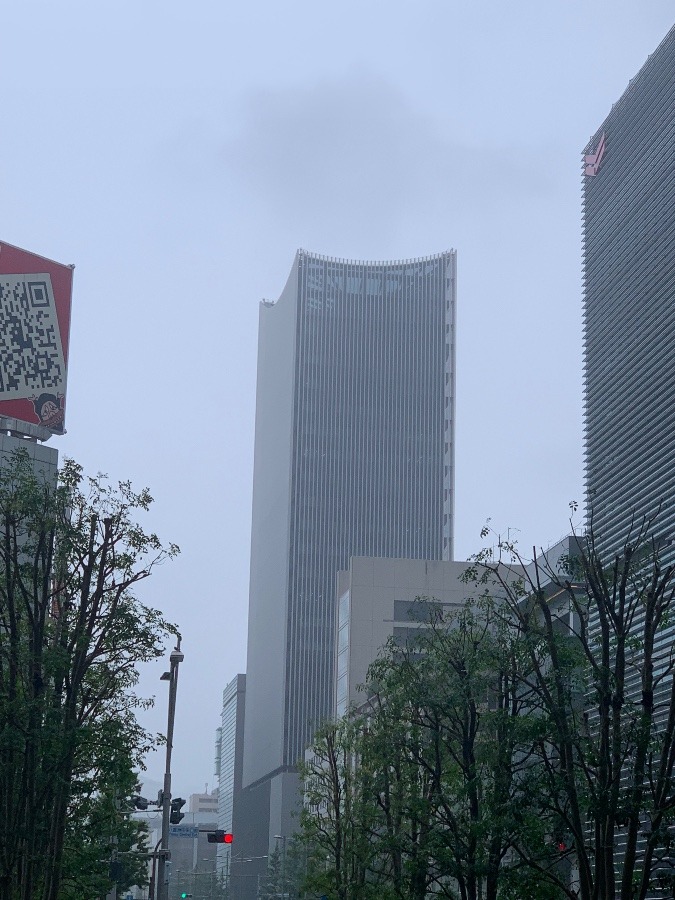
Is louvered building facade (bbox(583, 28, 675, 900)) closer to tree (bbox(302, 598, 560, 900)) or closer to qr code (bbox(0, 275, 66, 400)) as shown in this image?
tree (bbox(302, 598, 560, 900))

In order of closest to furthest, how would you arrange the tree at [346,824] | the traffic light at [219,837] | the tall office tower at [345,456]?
the traffic light at [219,837]
the tree at [346,824]
the tall office tower at [345,456]

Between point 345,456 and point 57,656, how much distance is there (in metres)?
165

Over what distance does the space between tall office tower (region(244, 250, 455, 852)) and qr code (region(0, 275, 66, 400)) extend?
115475 mm

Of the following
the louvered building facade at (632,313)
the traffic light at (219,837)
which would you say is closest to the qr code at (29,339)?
the louvered building facade at (632,313)

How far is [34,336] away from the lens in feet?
239

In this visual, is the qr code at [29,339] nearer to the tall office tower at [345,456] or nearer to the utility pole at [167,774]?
the utility pole at [167,774]

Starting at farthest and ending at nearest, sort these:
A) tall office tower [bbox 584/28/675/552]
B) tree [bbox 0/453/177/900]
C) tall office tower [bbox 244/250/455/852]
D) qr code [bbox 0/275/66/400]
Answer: tall office tower [bbox 244/250/455/852] → qr code [bbox 0/275/66/400] → tall office tower [bbox 584/28/675/552] → tree [bbox 0/453/177/900]

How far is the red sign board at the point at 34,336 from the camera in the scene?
235 feet

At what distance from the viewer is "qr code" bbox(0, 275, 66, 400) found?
71500mm

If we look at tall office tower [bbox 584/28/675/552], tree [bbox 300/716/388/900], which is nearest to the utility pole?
tree [bbox 300/716/388/900]

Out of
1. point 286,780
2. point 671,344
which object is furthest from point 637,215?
point 286,780

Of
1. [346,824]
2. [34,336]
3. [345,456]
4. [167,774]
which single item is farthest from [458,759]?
[345,456]

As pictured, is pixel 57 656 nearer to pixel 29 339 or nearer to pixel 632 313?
pixel 632 313

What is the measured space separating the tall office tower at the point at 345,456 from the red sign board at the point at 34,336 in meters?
115
